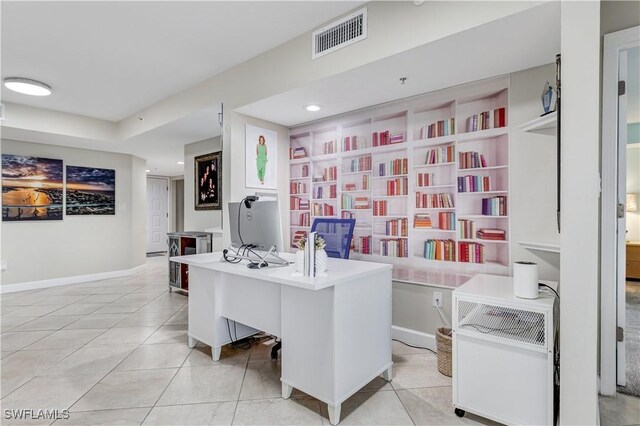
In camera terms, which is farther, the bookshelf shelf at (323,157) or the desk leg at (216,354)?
the bookshelf shelf at (323,157)

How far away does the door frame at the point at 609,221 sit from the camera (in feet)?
6.51

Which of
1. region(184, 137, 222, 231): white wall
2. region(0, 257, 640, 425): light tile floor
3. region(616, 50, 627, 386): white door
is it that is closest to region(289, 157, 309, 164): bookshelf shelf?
region(184, 137, 222, 231): white wall

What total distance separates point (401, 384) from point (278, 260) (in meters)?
1.21

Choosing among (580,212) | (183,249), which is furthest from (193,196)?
(580,212)

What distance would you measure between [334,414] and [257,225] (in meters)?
1.31

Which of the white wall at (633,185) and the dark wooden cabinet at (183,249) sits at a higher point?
the white wall at (633,185)

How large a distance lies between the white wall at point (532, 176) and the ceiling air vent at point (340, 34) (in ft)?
3.99

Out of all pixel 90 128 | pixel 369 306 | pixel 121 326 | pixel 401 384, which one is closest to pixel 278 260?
pixel 369 306

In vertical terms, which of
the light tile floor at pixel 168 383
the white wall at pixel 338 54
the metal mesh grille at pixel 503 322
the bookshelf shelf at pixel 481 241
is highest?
the white wall at pixel 338 54

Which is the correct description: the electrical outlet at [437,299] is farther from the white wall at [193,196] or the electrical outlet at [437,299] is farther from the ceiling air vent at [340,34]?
the white wall at [193,196]

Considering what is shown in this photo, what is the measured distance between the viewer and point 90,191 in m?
5.59

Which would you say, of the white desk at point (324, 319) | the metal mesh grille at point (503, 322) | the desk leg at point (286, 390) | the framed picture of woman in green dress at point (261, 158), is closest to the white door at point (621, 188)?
the metal mesh grille at point (503, 322)

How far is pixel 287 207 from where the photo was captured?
402 centimetres

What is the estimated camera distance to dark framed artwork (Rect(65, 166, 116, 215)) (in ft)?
17.7
